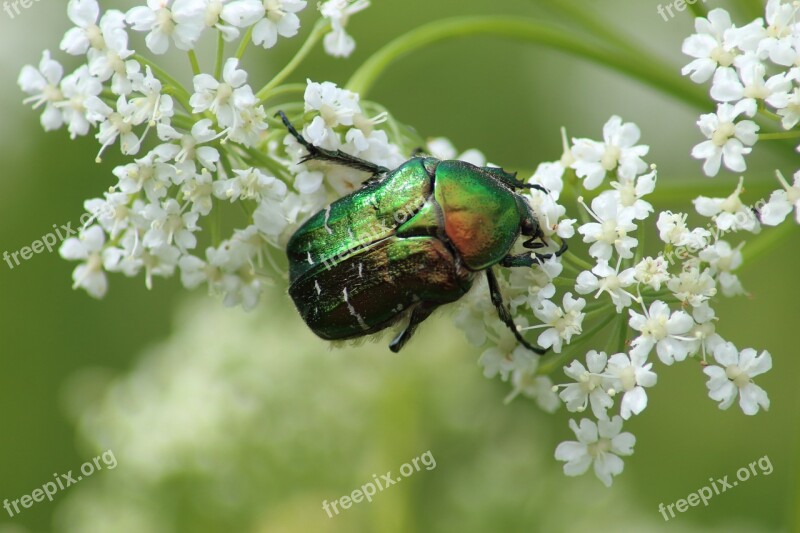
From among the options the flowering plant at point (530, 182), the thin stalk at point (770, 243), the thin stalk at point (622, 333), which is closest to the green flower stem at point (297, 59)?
the flowering plant at point (530, 182)

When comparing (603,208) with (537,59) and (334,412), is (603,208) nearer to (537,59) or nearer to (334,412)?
(334,412)

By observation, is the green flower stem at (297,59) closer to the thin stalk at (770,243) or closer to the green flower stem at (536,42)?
the green flower stem at (536,42)

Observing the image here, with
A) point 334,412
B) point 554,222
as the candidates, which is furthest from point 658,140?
point 554,222

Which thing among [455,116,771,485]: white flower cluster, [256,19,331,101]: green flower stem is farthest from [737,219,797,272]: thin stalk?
[256,19,331,101]: green flower stem

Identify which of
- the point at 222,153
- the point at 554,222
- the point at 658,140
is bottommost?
the point at 658,140

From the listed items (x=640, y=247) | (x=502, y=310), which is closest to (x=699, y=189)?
(x=640, y=247)

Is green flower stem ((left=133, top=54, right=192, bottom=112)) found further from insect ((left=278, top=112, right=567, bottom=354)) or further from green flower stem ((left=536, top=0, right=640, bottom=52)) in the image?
green flower stem ((left=536, top=0, right=640, bottom=52))
